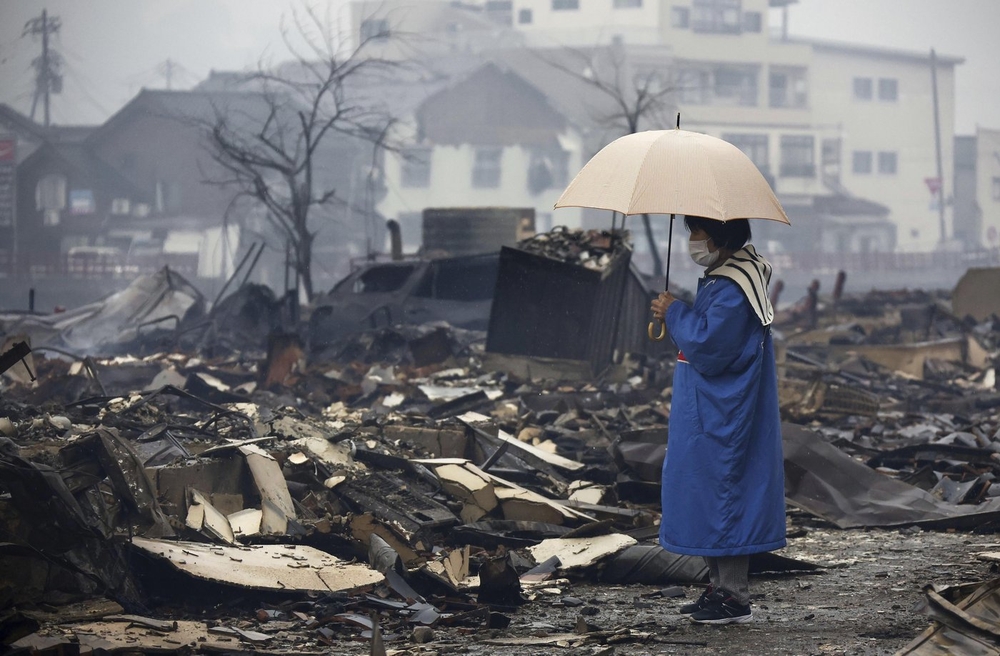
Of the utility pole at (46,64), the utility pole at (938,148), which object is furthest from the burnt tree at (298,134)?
the utility pole at (938,148)

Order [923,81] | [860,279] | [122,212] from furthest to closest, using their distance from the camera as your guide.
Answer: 1. [923,81]
2. [860,279]
3. [122,212]

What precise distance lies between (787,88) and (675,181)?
201 ft

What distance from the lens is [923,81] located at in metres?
68.2

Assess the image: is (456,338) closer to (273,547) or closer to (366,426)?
(366,426)

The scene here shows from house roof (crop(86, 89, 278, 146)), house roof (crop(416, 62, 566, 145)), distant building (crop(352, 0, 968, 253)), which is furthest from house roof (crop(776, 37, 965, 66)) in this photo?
house roof (crop(86, 89, 278, 146))

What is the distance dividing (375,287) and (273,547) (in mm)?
11905

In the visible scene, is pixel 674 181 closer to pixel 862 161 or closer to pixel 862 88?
pixel 862 161

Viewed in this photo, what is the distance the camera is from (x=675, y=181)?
442cm

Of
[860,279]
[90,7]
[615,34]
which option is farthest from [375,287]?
[90,7]

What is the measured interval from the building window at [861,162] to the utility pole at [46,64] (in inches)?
1767

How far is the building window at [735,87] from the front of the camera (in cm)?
6103

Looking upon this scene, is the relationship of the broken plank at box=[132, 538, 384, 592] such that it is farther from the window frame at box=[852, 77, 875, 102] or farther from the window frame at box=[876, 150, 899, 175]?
the window frame at box=[852, 77, 875, 102]

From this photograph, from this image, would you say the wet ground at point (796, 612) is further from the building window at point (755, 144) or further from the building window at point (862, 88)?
the building window at point (862, 88)

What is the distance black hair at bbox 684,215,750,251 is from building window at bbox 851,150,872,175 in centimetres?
6492
